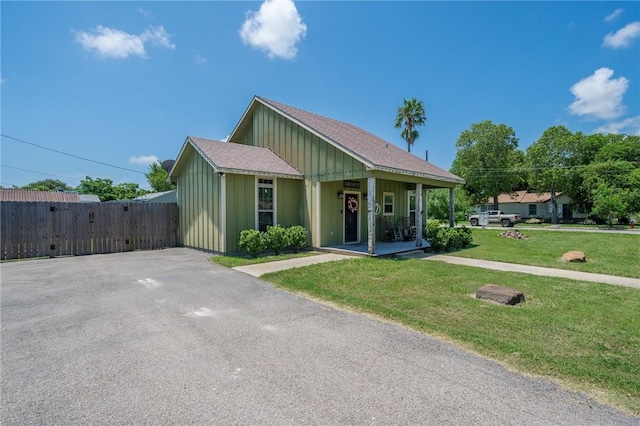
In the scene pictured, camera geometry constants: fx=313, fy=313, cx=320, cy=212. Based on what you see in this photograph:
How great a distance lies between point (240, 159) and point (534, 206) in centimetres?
4388

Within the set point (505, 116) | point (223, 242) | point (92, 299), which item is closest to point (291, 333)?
point (92, 299)

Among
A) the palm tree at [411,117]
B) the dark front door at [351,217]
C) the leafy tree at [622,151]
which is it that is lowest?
the dark front door at [351,217]

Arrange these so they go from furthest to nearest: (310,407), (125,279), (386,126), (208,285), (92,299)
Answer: (386,126)
(125,279)
(208,285)
(92,299)
(310,407)

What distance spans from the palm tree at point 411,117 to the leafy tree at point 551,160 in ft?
45.6

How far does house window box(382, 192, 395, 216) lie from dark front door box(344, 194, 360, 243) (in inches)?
78.2

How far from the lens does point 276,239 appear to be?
33.7ft

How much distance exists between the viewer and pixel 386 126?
121 feet

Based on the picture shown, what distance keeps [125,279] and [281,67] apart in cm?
1277

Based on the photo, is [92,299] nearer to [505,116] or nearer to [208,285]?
[208,285]

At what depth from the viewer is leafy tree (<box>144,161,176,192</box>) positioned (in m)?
44.2

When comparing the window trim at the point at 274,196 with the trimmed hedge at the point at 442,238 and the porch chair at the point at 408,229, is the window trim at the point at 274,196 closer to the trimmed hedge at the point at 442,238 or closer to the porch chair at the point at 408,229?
the trimmed hedge at the point at 442,238

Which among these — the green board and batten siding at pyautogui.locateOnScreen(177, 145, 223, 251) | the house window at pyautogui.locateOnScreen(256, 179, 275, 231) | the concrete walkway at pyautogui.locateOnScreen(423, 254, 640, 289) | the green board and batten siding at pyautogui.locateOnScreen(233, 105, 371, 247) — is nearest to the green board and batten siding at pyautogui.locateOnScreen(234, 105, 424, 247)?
the green board and batten siding at pyautogui.locateOnScreen(233, 105, 371, 247)

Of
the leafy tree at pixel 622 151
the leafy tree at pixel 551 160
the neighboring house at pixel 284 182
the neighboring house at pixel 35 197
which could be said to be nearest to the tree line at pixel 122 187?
the neighboring house at pixel 35 197

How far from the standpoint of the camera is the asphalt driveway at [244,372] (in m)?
2.39
